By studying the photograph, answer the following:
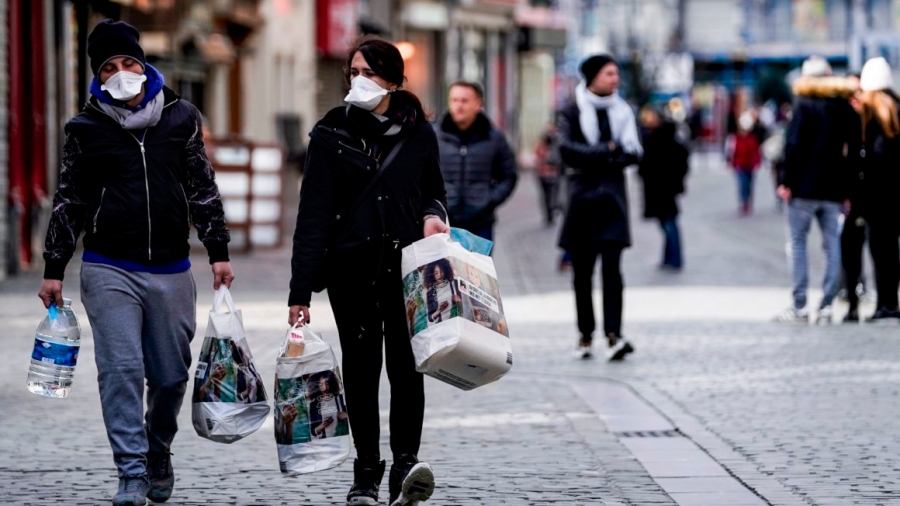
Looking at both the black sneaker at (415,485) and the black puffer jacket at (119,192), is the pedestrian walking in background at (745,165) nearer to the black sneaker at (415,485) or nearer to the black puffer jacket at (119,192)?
the black puffer jacket at (119,192)

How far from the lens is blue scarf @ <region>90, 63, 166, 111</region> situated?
21.9 ft

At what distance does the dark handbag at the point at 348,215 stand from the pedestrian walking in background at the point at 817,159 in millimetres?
7545

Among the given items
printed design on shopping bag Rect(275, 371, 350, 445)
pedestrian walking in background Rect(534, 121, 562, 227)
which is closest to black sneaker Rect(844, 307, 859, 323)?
printed design on shopping bag Rect(275, 371, 350, 445)

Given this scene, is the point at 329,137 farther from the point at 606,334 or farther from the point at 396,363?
the point at 606,334

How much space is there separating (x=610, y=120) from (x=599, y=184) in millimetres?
409

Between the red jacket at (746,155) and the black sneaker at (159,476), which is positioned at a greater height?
the black sneaker at (159,476)

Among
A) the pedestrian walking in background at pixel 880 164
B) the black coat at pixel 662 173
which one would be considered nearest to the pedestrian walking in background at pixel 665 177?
the black coat at pixel 662 173

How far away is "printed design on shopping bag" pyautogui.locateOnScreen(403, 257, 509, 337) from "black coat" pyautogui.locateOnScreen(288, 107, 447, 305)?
0.18 metres

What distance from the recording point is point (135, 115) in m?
6.66

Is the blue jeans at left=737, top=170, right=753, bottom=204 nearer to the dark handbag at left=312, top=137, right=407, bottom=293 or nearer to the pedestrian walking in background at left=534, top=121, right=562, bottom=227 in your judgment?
the pedestrian walking in background at left=534, top=121, right=562, bottom=227

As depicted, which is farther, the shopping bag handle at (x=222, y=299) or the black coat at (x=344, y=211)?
the shopping bag handle at (x=222, y=299)

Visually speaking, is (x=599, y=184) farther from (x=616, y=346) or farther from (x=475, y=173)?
(x=616, y=346)

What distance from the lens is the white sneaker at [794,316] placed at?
14264mm

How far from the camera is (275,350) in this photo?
1240cm
